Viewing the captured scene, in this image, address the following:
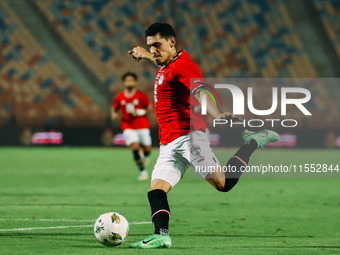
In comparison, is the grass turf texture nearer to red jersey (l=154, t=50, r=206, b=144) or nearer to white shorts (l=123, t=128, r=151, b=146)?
white shorts (l=123, t=128, r=151, b=146)

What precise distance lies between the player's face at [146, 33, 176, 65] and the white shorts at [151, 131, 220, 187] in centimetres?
66

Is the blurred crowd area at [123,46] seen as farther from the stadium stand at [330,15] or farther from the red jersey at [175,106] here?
the red jersey at [175,106]

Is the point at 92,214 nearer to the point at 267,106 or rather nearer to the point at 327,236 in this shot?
the point at 327,236

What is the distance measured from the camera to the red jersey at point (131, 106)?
1541 centimetres

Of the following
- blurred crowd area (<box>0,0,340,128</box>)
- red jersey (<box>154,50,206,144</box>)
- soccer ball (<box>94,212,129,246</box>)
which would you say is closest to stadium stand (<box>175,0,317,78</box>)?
blurred crowd area (<box>0,0,340,128</box>)

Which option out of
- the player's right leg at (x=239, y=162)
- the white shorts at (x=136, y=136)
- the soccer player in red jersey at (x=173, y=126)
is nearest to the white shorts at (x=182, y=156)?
the soccer player in red jersey at (x=173, y=126)

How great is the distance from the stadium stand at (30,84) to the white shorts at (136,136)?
14.5m

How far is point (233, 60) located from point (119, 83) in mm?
5208

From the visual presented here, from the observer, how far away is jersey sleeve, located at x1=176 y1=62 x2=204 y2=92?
18.6 ft

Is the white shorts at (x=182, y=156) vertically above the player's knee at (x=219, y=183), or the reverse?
the white shorts at (x=182, y=156)

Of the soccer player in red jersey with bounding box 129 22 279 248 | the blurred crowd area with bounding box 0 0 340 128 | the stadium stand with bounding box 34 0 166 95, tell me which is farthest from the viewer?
the stadium stand with bounding box 34 0 166 95

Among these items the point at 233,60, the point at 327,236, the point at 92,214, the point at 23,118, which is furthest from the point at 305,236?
the point at 233,60

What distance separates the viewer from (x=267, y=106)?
31.9 metres

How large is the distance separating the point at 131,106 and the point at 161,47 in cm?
957
